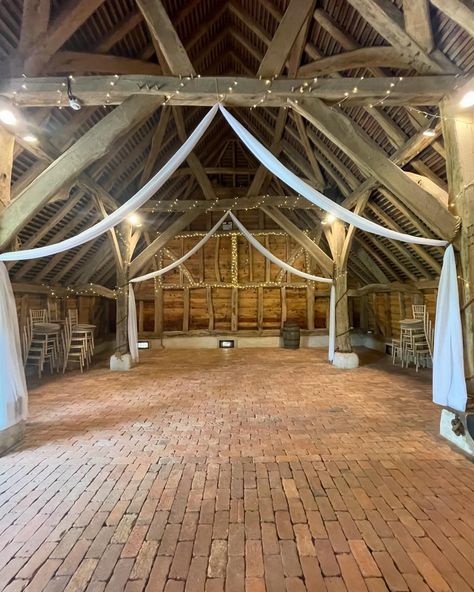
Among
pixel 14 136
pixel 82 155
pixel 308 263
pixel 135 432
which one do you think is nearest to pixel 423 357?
pixel 308 263

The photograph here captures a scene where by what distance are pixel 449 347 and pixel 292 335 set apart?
20.0 ft

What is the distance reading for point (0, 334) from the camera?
2834mm

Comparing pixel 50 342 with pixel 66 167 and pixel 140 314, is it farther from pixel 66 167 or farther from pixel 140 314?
pixel 66 167

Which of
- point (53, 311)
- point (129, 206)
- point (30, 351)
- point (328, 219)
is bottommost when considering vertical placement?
point (30, 351)

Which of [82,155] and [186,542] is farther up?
[82,155]

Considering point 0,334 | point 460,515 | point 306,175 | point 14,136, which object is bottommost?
point 460,515

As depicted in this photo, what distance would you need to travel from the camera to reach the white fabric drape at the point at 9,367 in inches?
112

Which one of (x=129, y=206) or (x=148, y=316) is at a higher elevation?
(x=129, y=206)

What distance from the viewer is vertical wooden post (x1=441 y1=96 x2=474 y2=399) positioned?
9.46ft

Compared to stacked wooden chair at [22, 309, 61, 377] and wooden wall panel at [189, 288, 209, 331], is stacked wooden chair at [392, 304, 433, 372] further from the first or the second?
stacked wooden chair at [22, 309, 61, 377]

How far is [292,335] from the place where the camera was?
8.99 m

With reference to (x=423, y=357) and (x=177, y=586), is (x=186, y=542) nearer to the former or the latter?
(x=177, y=586)

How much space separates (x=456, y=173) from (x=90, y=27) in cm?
417

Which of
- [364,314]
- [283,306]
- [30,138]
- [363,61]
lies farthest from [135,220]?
[364,314]
